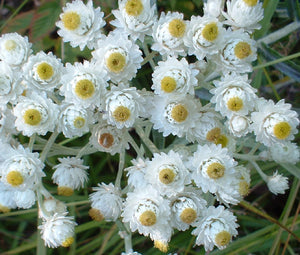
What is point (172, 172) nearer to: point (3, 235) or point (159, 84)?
point (159, 84)

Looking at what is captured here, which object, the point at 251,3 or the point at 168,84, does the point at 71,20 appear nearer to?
the point at 168,84

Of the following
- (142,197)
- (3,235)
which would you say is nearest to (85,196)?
(3,235)

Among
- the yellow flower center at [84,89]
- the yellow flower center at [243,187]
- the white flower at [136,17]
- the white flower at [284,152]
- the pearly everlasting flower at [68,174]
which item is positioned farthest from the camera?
the white flower at [284,152]

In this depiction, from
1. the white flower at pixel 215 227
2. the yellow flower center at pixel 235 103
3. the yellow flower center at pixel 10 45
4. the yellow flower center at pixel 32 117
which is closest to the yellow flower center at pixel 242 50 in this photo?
the yellow flower center at pixel 235 103

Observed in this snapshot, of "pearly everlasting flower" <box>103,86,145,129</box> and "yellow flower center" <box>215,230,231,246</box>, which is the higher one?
"pearly everlasting flower" <box>103,86,145,129</box>

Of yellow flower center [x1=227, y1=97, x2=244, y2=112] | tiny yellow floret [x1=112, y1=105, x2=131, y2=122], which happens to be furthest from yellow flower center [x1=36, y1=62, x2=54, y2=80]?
yellow flower center [x1=227, y1=97, x2=244, y2=112]

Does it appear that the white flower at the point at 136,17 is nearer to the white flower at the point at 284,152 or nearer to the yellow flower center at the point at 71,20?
the yellow flower center at the point at 71,20

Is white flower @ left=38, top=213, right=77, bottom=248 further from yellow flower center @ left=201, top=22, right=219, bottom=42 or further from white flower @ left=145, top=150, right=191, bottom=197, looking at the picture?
yellow flower center @ left=201, top=22, right=219, bottom=42

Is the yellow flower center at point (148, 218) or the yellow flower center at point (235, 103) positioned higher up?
the yellow flower center at point (235, 103)
